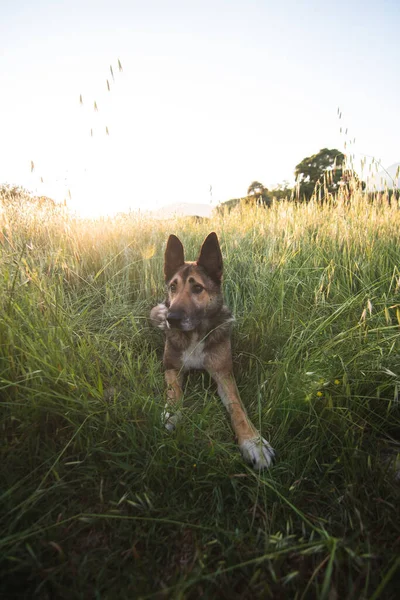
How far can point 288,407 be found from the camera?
1.86 m

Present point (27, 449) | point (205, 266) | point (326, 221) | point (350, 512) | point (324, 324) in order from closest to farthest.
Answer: point (350, 512) → point (27, 449) → point (324, 324) → point (205, 266) → point (326, 221)

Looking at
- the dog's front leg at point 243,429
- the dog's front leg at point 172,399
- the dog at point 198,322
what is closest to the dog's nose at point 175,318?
the dog at point 198,322

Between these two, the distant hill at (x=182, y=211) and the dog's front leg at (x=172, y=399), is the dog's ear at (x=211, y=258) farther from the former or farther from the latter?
the distant hill at (x=182, y=211)

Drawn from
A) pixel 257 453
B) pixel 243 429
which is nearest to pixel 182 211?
pixel 243 429

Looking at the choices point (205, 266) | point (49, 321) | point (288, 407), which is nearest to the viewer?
point (288, 407)

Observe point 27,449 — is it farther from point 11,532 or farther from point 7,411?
point 11,532

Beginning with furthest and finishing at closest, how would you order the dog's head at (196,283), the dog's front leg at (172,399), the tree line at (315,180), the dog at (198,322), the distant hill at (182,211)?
the distant hill at (182,211)
the tree line at (315,180)
the dog's head at (196,283)
the dog at (198,322)
the dog's front leg at (172,399)

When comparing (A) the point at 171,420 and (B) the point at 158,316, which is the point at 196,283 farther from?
(A) the point at 171,420

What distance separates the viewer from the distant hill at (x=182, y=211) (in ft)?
21.5

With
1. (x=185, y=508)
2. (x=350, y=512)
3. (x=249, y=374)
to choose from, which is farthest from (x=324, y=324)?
(x=185, y=508)

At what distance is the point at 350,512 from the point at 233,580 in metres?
0.59

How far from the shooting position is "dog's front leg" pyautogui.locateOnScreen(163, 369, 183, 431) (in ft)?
5.96

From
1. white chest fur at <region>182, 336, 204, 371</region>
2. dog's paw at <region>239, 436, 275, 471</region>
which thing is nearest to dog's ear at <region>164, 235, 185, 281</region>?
white chest fur at <region>182, 336, 204, 371</region>

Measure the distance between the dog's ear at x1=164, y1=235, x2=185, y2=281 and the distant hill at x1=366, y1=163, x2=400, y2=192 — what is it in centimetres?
253
